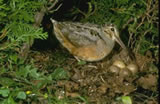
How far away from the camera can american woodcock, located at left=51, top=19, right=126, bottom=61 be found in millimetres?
5527

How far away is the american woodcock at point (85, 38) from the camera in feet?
A: 18.1

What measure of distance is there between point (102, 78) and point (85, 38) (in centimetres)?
62

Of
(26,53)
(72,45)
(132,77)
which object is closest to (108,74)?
(132,77)

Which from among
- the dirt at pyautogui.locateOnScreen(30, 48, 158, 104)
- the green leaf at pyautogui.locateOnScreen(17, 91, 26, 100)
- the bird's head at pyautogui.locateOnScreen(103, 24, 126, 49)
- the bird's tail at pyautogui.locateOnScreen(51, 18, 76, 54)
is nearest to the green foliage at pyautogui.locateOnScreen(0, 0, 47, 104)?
the green leaf at pyautogui.locateOnScreen(17, 91, 26, 100)

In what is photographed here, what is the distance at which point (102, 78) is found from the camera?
562cm

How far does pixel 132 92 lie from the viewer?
5.30 m

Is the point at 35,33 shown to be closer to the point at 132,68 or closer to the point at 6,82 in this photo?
the point at 6,82

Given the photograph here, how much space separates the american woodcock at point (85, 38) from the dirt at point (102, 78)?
0.84 ft

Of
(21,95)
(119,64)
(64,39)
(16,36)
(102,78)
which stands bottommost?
(102,78)

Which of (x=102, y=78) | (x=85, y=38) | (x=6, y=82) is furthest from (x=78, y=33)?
(x=6, y=82)

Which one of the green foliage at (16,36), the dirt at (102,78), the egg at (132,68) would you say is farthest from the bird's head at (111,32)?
the green foliage at (16,36)

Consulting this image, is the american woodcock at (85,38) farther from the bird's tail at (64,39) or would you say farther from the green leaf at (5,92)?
the green leaf at (5,92)

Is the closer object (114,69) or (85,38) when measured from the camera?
(85,38)

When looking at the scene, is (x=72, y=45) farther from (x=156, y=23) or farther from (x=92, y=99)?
(x=156, y=23)
